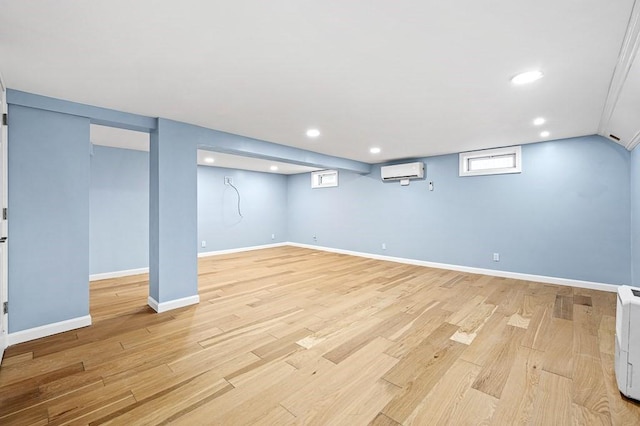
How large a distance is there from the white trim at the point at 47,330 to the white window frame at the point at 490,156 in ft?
19.4

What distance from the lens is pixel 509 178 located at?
4648 millimetres

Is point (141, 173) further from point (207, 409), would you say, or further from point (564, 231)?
point (564, 231)

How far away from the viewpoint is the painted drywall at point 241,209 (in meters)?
6.79

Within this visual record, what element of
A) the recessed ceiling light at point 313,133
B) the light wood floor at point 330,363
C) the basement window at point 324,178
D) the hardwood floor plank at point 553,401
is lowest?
the hardwood floor plank at point 553,401

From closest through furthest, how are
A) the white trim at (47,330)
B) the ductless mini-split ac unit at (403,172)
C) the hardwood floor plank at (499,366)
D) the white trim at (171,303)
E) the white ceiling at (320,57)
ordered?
the white ceiling at (320,57) → the hardwood floor plank at (499,366) → the white trim at (47,330) → the white trim at (171,303) → the ductless mini-split ac unit at (403,172)

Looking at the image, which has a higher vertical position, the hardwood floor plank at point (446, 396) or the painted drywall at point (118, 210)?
the painted drywall at point (118, 210)

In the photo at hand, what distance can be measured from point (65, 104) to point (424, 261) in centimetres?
587

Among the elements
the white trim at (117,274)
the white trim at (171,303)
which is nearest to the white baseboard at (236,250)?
the white trim at (117,274)

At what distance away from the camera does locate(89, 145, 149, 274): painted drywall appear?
4.67 m

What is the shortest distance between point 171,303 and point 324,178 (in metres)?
5.25

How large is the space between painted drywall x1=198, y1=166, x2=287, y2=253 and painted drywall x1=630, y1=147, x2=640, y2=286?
23.7 ft

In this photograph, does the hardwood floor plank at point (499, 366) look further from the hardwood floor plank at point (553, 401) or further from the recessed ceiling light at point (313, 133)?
the recessed ceiling light at point (313, 133)

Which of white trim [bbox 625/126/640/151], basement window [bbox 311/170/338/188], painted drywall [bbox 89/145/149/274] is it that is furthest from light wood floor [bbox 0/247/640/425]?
basement window [bbox 311/170/338/188]

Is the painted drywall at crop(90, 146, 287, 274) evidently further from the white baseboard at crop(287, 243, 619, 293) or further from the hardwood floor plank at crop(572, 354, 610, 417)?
the hardwood floor plank at crop(572, 354, 610, 417)
